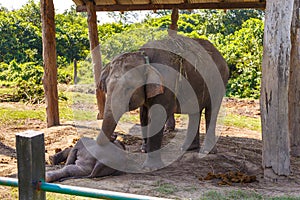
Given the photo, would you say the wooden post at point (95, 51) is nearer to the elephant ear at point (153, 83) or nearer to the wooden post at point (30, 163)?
the elephant ear at point (153, 83)

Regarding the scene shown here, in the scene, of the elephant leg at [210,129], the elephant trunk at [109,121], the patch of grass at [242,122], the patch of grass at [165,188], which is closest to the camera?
the patch of grass at [165,188]

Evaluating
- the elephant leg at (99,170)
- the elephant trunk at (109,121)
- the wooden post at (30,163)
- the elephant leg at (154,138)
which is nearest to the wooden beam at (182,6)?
the elephant leg at (154,138)

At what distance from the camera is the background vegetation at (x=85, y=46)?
1230 cm

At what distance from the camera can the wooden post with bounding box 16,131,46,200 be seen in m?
2.02

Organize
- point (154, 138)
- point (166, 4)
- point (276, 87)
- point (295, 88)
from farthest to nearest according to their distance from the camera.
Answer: point (166, 4) < point (295, 88) < point (154, 138) < point (276, 87)

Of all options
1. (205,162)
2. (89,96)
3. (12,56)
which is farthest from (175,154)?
(12,56)

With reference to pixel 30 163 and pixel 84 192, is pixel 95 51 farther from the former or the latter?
pixel 84 192

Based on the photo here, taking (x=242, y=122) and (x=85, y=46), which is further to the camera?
(x=85, y=46)

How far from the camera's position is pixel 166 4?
32.3 ft

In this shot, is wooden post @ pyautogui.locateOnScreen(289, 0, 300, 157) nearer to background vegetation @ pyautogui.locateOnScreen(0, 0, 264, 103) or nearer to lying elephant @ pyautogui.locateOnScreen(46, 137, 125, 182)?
background vegetation @ pyautogui.locateOnScreen(0, 0, 264, 103)

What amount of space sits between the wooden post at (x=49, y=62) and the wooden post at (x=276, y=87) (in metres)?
4.73

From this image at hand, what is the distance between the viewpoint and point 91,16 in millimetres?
9289

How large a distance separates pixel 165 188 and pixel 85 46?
57.0 feet

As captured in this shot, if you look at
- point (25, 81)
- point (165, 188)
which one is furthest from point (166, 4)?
point (165, 188)
